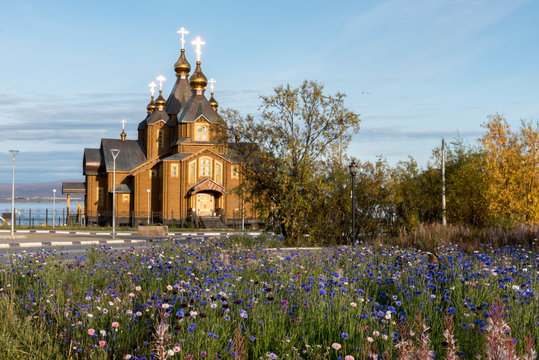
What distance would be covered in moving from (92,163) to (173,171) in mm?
11944

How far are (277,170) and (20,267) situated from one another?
449 inches

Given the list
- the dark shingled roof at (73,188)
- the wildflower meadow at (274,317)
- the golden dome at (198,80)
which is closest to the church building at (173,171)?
the golden dome at (198,80)

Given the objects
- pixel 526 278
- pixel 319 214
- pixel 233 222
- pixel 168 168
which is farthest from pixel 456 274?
pixel 168 168

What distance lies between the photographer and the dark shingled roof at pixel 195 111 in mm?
47094

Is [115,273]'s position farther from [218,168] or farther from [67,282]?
[218,168]

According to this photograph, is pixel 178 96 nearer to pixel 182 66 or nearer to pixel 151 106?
pixel 182 66

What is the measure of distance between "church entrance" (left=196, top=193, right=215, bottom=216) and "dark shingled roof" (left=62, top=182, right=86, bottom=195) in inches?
620

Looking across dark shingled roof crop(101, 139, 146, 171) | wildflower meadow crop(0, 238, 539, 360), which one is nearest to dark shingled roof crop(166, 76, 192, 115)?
dark shingled roof crop(101, 139, 146, 171)

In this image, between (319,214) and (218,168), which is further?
(218,168)

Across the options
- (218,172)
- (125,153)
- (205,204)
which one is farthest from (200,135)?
(125,153)

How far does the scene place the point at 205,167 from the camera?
151 feet

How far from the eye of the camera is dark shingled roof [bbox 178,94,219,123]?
47.1m

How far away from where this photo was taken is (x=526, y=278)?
7.55 metres

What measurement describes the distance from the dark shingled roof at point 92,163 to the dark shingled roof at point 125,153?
1021 millimetres
